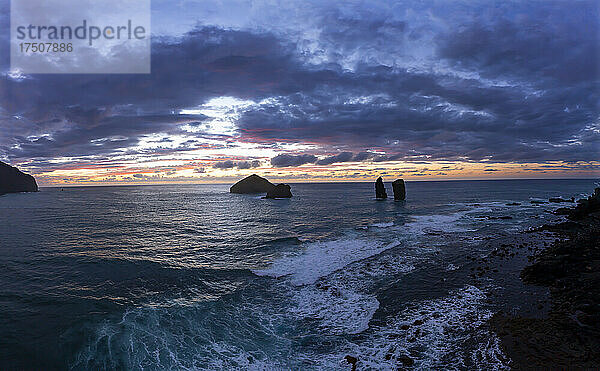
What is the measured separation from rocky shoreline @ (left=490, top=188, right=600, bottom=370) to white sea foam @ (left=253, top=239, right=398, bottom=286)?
10.8 meters

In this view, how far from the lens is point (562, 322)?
11.0m

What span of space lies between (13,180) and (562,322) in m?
250

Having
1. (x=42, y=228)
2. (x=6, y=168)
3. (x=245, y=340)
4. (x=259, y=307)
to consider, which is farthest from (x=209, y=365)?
(x=6, y=168)

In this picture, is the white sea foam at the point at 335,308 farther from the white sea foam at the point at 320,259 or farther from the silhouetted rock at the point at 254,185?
the silhouetted rock at the point at 254,185

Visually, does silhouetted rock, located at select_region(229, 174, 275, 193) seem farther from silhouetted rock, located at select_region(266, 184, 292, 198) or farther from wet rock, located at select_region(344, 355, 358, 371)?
wet rock, located at select_region(344, 355, 358, 371)

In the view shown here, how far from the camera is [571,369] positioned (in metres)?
8.34

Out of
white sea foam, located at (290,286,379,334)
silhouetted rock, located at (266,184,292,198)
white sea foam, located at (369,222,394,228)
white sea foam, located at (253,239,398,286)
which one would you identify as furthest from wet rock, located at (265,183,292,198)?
white sea foam, located at (290,286,379,334)

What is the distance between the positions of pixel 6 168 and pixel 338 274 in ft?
800

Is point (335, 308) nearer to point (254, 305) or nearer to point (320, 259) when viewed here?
point (254, 305)

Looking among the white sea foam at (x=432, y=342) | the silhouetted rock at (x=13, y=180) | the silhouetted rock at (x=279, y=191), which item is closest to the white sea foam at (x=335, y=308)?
the white sea foam at (x=432, y=342)

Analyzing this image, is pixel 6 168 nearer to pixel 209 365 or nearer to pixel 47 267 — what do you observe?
pixel 47 267

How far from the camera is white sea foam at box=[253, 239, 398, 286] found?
64.9 feet

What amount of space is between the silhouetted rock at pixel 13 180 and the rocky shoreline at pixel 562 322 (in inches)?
9529

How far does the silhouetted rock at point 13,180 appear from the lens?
167375 mm
